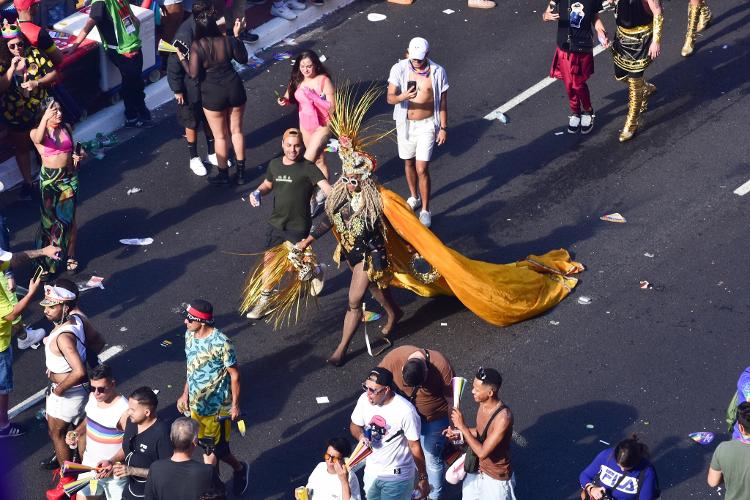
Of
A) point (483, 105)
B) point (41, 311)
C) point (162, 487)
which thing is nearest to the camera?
point (162, 487)

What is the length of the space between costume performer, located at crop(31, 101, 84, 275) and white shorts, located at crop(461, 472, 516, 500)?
458cm

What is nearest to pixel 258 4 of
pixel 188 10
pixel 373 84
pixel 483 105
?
pixel 188 10

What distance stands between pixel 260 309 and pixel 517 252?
263 centimetres

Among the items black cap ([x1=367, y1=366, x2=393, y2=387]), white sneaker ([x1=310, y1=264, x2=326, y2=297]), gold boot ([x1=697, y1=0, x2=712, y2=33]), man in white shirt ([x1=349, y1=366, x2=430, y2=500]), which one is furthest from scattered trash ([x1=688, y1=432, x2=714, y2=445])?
gold boot ([x1=697, y1=0, x2=712, y2=33])

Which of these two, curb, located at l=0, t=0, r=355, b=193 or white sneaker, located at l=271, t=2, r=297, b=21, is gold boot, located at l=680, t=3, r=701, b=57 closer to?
curb, located at l=0, t=0, r=355, b=193

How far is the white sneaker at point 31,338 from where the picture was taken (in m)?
11.0

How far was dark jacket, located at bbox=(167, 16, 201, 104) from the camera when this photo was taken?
12867 mm

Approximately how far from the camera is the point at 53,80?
12.9m

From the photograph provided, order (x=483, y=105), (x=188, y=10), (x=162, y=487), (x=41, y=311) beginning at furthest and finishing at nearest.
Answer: (x=188, y=10)
(x=483, y=105)
(x=41, y=311)
(x=162, y=487)

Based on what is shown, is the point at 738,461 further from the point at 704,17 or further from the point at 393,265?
the point at 704,17

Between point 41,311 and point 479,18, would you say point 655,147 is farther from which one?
point 41,311

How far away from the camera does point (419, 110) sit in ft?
40.6

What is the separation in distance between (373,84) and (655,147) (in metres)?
3.46

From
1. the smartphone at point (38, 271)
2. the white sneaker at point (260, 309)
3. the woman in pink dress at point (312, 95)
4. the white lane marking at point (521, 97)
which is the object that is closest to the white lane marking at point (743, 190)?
the white lane marking at point (521, 97)
